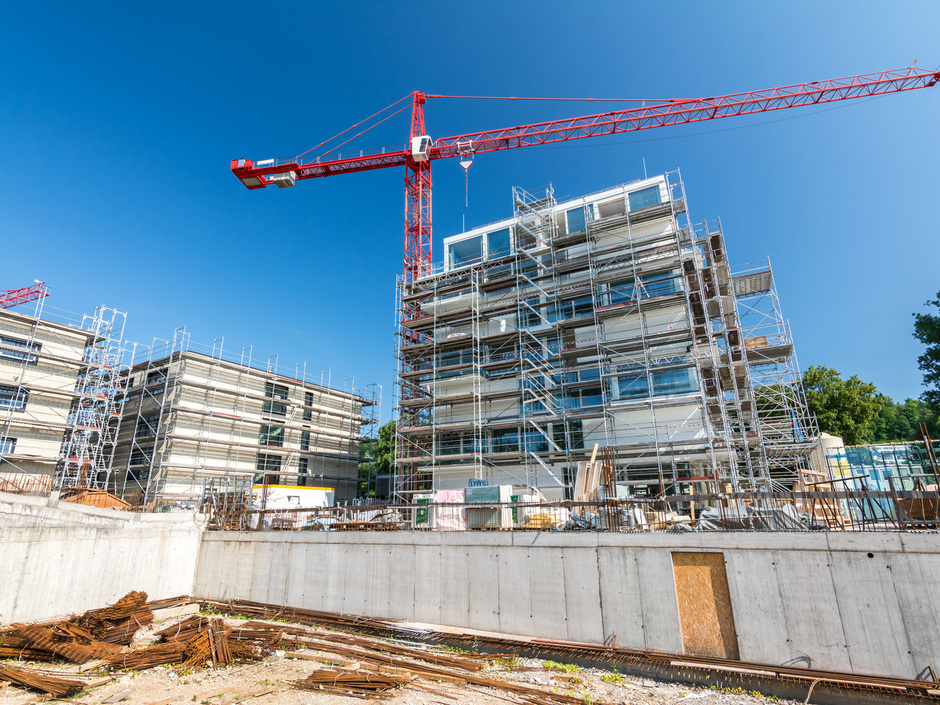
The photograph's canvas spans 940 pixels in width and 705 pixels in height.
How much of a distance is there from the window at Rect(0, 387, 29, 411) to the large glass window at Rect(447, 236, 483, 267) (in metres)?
29.2

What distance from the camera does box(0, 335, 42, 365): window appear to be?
3189 centimetres

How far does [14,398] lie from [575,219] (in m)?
37.6

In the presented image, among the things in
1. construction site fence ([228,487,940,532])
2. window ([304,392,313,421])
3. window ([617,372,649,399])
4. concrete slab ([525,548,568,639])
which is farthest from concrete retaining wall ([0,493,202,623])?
window ([617,372,649,399])

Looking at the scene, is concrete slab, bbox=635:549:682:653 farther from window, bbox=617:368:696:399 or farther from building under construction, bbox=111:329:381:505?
building under construction, bbox=111:329:381:505

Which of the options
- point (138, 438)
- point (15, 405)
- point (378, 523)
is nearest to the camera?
point (378, 523)

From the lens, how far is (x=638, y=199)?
32.8m

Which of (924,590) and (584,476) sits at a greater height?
(584,476)

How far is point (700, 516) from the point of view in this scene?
50.8ft

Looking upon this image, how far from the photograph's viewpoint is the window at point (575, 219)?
34.4 m

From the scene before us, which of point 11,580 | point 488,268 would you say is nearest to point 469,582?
point 11,580

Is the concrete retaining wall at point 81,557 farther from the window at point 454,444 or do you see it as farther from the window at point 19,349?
the window at point 19,349

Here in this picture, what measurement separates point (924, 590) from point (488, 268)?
96.6 feet

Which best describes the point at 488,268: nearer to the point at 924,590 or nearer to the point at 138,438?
the point at 138,438

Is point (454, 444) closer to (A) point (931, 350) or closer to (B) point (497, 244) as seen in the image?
(B) point (497, 244)
